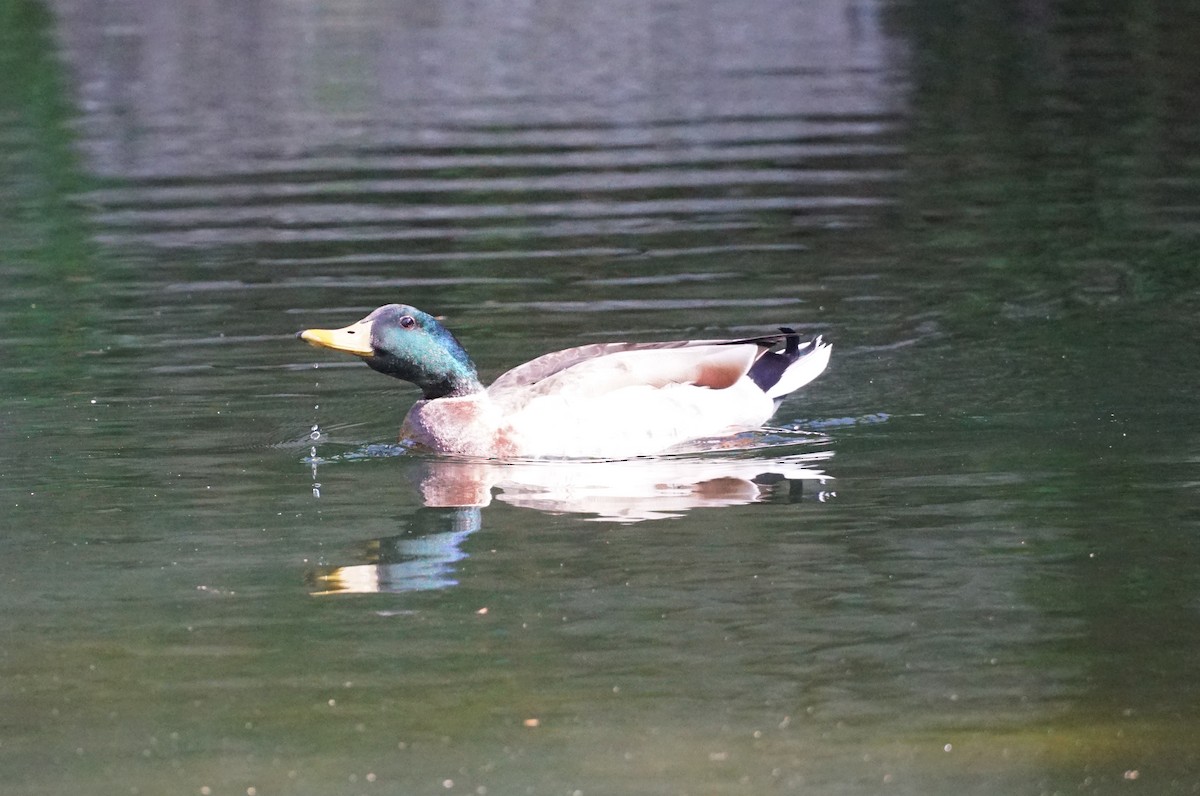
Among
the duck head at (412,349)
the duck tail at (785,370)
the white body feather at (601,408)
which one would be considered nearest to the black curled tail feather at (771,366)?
the duck tail at (785,370)

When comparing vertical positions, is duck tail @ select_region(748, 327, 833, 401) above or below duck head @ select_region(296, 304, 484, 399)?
below

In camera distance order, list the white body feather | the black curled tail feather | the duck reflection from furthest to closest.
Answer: the black curled tail feather
the white body feather
the duck reflection

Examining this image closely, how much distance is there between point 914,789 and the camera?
20.4 ft

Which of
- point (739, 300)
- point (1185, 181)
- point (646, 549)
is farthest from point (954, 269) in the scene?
point (646, 549)

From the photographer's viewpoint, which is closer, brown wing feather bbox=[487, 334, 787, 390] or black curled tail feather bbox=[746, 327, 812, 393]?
brown wing feather bbox=[487, 334, 787, 390]

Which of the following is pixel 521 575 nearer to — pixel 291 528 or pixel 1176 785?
pixel 291 528

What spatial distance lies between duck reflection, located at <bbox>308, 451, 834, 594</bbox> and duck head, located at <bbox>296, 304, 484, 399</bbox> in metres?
0.48

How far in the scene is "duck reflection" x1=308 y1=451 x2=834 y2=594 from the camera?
880 centimetres

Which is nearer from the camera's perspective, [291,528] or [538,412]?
[291,528]

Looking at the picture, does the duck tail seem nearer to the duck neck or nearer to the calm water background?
the calm water background

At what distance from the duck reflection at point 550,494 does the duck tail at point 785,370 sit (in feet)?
3.00

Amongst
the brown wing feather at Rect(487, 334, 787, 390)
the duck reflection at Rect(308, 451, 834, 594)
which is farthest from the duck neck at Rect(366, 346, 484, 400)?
the duck reflection at Rect(308, 451, 834, 594)

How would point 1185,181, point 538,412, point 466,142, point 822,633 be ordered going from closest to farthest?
point 822,633 → point 538,412 → point 1185,181 → point 466,142

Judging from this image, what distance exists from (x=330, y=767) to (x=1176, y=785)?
2.60m
